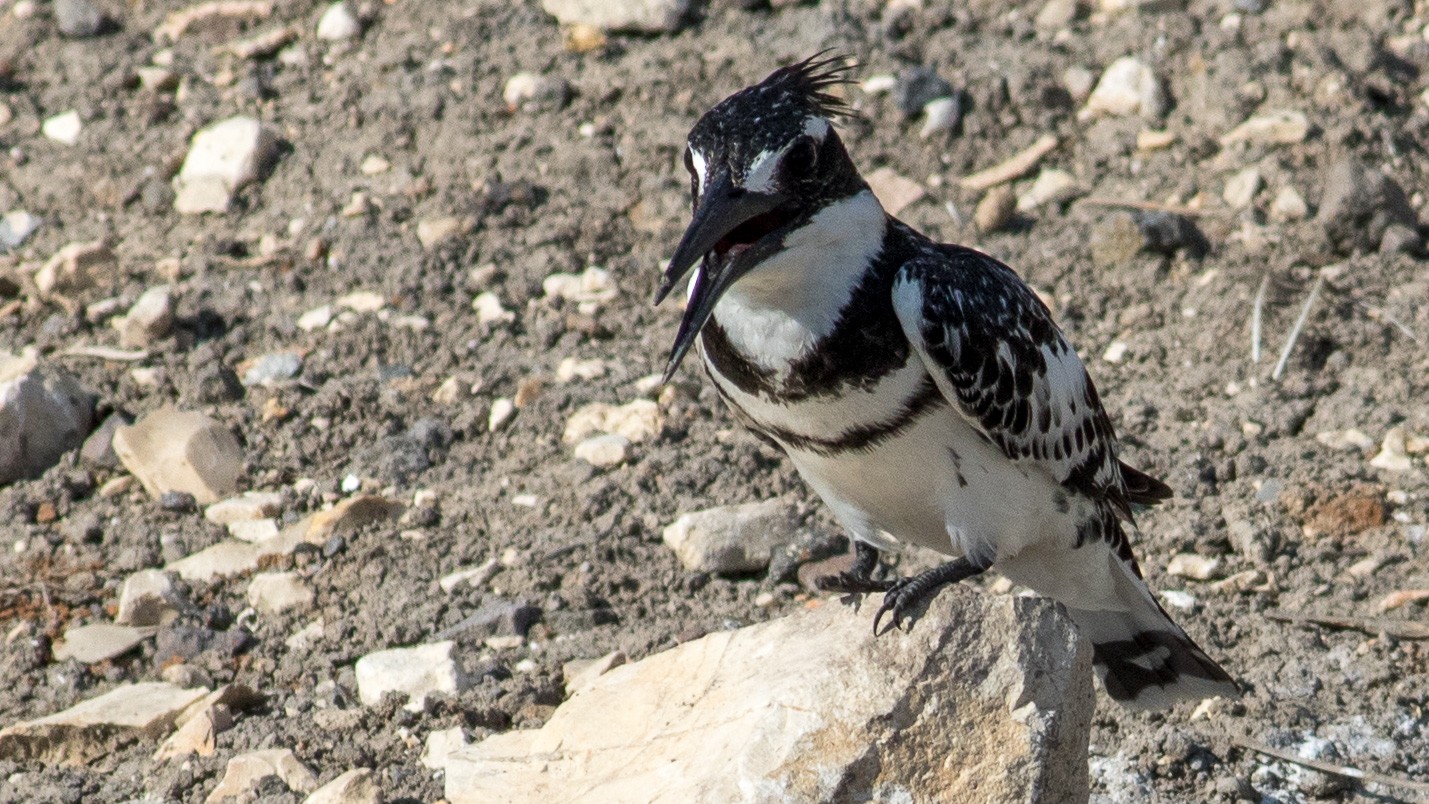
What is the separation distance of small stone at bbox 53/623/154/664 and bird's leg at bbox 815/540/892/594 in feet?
6.80

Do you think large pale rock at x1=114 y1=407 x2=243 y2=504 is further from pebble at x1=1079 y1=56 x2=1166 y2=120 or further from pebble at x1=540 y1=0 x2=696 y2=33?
pebble at x1=1079 y1=56 x2=1166 y2=120

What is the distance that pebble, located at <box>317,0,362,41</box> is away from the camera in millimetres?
8211

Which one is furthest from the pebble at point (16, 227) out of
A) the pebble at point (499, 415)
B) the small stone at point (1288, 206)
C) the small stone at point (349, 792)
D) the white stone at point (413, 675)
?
the small stone at point (1288, 206)

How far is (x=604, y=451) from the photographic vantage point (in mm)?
6168

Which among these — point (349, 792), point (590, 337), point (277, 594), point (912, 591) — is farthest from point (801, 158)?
point (590, 337)

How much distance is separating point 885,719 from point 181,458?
303cm

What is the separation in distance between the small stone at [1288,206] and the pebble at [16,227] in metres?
4.91

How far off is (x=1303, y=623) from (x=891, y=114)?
10.1 feet

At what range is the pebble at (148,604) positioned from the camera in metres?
5.54

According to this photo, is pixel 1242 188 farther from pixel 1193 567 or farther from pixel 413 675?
pixel 413 675

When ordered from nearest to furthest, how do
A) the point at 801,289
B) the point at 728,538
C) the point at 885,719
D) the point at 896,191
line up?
1. the point at 885,719
2. the point at 801,289
3. the point at 728,538
4. the point at 896,191

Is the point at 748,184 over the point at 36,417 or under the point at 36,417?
over

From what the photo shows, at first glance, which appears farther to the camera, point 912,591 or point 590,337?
point 590,337

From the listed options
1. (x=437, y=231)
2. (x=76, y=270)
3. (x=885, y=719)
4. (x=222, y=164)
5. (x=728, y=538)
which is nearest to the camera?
(x=885, y=719)
